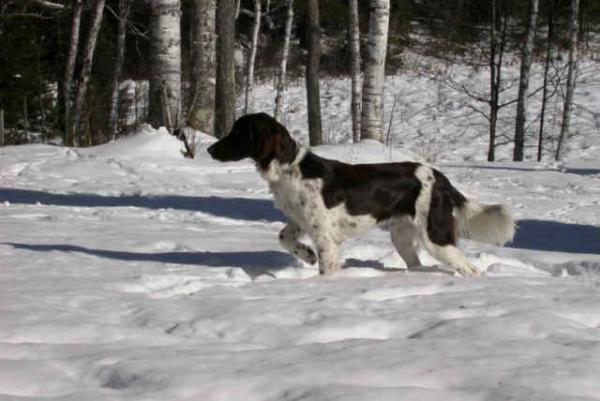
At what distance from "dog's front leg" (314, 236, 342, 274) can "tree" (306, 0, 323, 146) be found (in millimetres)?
12742

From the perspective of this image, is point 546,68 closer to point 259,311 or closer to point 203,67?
point 203,67

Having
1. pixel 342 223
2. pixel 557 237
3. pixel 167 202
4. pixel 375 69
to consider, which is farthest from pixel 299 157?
pixel 375 69

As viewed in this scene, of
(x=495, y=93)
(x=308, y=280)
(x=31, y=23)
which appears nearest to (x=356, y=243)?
(x=308, y=280)

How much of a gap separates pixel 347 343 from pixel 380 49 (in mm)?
9013

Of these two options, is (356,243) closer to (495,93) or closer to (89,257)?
(89,257)

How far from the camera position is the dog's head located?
18.3ft

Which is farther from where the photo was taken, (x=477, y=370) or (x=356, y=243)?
(x=356, y=243)

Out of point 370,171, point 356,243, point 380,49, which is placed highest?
point 380,49

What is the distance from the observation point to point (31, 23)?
22.0 metres

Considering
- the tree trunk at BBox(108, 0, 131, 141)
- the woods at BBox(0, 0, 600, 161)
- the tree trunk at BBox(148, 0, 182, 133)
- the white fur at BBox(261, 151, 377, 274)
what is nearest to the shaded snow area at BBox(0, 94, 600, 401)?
the white fur at BBox(261, 151, 377, 274)

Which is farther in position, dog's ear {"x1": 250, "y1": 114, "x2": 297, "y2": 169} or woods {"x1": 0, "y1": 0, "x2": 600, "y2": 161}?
woods {"x1": 0, "y1": 0, "x2": 600, "y2": 161}

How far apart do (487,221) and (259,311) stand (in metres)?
2.38

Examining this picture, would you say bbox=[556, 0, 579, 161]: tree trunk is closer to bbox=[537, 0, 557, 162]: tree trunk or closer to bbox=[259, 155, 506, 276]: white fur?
bbox=[537, 0, 557, 162]: tree trunk

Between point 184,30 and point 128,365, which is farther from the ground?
point 184,30
